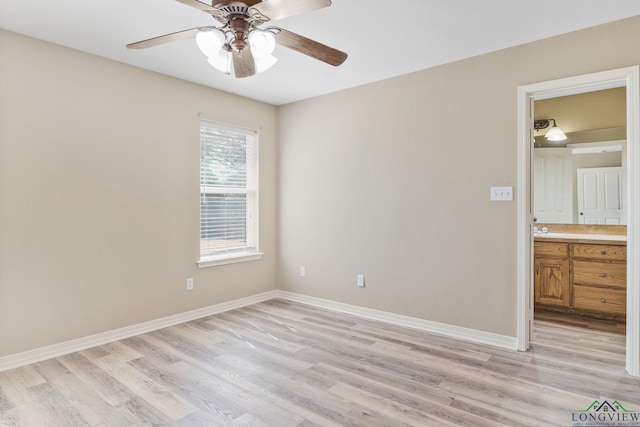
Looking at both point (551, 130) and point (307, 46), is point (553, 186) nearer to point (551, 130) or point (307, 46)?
point (551, 130)

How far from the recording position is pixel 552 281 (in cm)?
398

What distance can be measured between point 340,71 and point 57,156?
2.57 m

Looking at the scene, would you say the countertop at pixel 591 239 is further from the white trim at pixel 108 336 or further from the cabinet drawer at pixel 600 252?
the white trim at pixel 108 336

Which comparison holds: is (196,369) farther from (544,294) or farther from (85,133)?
(544,294)

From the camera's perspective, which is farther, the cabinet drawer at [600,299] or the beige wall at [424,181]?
the cabinet drawer at [600,299]

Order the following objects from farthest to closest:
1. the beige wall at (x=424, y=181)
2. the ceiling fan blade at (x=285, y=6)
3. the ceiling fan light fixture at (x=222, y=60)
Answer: the beige wall at (x=424, y=181) < the ceiling fan light fixture at (x=222, y=60) < the ceiling fan blade at (x=285, y=6)

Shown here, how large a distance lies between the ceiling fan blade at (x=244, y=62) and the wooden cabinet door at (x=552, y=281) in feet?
12.0

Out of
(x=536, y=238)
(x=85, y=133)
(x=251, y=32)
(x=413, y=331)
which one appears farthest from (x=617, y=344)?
(x=85, y=133)

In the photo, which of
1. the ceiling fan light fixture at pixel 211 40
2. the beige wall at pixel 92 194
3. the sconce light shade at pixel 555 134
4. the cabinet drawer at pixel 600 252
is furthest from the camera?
the sconce light shade at pixel 555 134

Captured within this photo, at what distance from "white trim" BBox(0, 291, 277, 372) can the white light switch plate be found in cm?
→ 297

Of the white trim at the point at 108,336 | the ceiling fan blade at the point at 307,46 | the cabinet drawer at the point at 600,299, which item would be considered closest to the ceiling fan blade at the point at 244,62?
the ceiling fan blade at the point at 307,46

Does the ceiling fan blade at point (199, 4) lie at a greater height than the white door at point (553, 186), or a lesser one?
greater

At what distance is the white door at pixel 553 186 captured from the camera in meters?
4.40

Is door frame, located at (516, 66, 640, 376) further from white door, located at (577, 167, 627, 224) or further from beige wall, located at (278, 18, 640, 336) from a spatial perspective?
white door, located at (577, 167, 627, 224)
